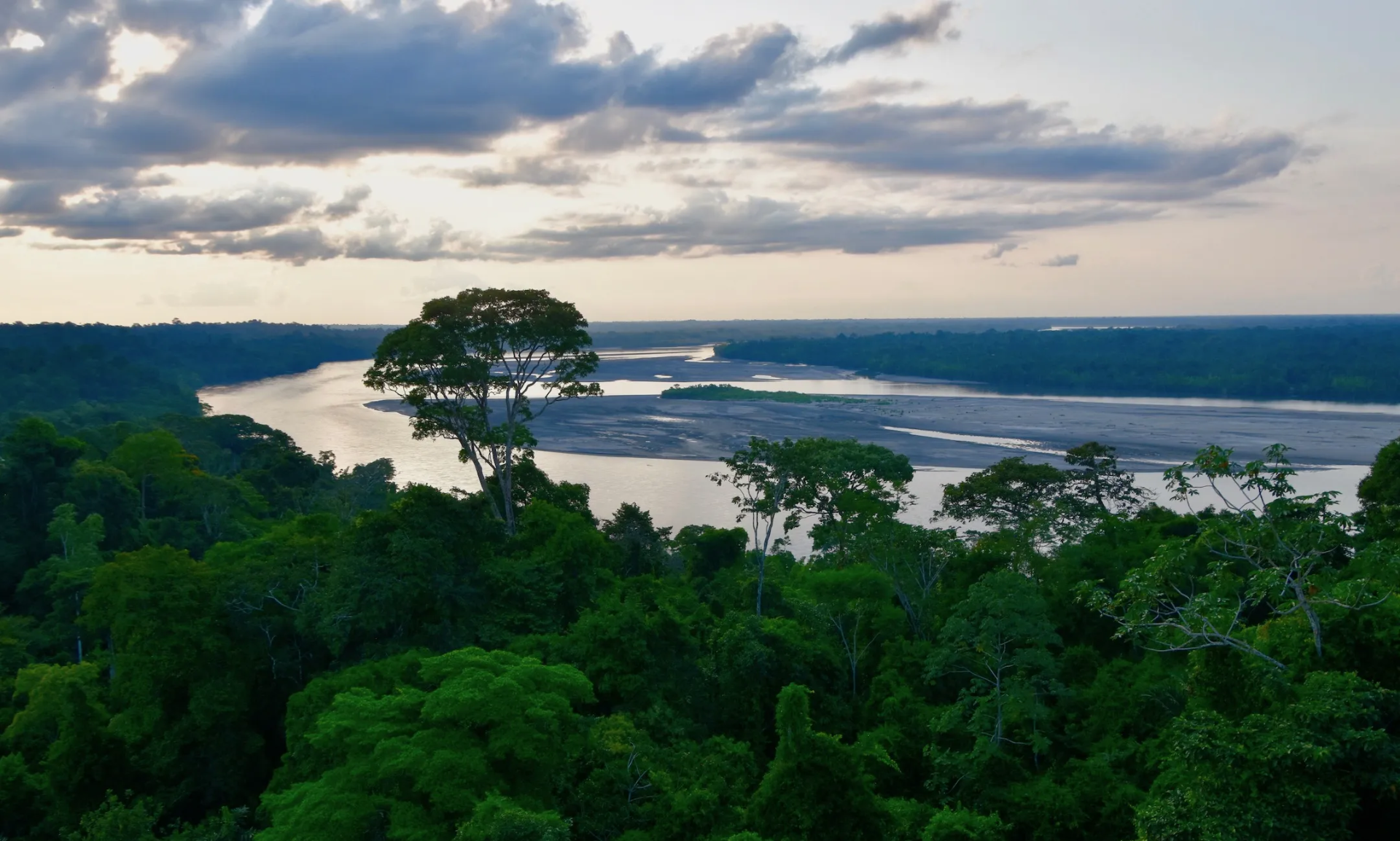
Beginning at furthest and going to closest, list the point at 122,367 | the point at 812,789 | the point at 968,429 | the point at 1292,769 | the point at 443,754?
the point at 122,367 < the point at 968,429 < the point at 812,789 < the point at 443,754 < the point at 1292,769

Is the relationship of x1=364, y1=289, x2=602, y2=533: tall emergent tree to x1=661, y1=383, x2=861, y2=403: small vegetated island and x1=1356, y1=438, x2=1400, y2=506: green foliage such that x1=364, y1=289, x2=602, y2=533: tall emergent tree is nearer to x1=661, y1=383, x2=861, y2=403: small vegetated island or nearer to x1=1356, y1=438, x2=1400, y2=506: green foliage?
x1=1356, y1=438, x2=1400, y2=506: green foliage

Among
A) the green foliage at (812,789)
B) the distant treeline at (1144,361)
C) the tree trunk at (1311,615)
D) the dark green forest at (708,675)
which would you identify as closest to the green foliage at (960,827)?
the dark green forest at (708,675)

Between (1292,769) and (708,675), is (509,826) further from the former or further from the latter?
(708,675)

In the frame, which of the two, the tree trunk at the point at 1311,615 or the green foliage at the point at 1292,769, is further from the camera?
the tree trunk at the point at 1311,615


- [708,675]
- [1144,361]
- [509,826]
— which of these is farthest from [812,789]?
[1144,361]

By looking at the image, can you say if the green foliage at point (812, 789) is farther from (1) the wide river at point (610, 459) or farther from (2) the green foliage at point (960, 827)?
(1) the wide river at point (610, 459)

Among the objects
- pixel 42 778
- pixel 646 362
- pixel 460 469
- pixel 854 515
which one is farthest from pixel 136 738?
pixel 646 362
